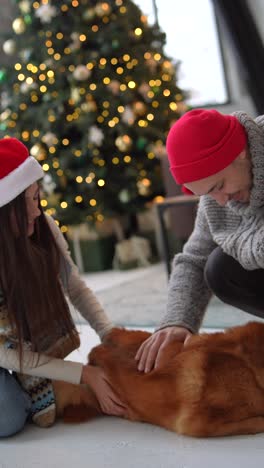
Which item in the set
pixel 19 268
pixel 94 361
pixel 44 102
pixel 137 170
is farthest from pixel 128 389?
pixel 44 102

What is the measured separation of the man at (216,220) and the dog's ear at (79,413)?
240mm

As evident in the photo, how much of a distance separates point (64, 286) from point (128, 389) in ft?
1.48

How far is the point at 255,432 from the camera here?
1404mm

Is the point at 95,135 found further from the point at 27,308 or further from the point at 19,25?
the point at 27,308

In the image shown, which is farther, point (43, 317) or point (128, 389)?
point (43, 317)

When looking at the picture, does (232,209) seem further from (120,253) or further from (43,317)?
(120,253)

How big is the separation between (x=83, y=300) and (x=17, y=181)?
0.48 meters

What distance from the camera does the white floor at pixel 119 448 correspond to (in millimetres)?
1329

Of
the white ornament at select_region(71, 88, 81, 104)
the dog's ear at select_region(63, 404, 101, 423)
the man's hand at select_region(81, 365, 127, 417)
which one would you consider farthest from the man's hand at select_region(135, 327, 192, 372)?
the white ornament at select_region(71, 88, 81, 104)

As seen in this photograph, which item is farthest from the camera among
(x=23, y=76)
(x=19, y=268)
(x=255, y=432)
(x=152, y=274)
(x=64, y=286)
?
(x=23, y=76)

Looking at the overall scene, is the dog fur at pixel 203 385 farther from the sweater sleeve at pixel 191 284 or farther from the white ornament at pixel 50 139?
the white ornament at pixel 50 139

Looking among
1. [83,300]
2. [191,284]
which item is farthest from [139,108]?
[191,284]

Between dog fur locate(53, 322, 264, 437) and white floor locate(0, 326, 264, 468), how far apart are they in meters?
0.04

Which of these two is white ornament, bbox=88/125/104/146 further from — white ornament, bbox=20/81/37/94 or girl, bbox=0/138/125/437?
girl, bbox=0/138/125/437
